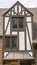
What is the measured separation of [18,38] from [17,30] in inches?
23.0

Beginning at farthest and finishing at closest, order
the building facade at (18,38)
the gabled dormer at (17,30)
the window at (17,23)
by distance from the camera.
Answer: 1. the window at (17,23)
2. the gabled dormer at (17,30)
3. the building facade at (18,38)

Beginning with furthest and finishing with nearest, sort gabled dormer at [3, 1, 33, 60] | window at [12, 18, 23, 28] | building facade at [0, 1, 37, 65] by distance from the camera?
window at [12, 18, 23, 28] < gabled dormer at [3, 1, 33, 60] < building facade at [0, 1, 37, 65]

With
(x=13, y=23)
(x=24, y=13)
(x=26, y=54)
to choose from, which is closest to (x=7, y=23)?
(x=13, y=23)

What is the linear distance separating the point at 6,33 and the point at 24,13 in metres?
1.98

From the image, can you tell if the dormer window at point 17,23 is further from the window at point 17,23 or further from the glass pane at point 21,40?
the glass pane at point 21,40

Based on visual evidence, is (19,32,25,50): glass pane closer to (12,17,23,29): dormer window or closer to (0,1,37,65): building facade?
(0,1,37,65): building facade

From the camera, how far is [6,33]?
1659cm

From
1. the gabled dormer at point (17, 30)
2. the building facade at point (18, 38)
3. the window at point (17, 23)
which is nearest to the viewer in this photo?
the building facade at point (18, 38)

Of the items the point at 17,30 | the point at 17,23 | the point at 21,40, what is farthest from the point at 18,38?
the point at 17,23

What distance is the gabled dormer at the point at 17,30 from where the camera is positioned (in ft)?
53.6

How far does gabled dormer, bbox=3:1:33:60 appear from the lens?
643 inches

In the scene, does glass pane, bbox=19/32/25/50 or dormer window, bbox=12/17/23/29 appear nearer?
glass pane, bbox=19/32/25/50

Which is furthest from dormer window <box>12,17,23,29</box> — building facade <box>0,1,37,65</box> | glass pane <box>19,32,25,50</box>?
glass pane <box>19,32,25,50</box>

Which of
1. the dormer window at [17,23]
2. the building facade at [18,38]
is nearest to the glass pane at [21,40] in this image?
the building facade at [18,38]
